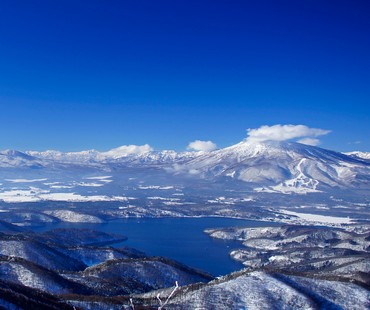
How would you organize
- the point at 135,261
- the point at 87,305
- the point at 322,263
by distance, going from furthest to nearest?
the point at 322,263, the point at 135,261, the point at 87,305

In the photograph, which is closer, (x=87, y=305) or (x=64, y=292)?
(x=87, y=305)

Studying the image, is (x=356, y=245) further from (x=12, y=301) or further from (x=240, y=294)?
(x=12, y=301)

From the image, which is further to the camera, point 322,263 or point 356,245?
point 356,245

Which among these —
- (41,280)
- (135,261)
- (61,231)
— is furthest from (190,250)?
(41,280)

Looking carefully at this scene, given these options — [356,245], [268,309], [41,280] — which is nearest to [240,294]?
[268,309]

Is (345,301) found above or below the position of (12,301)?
below

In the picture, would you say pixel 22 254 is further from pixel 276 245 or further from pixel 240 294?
pixel 276 245

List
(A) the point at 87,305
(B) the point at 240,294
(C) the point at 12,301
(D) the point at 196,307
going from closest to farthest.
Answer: (C) the point at 12,301 < (A) the point at 87,305 < (D) the point at 196,307 < (B) the point at 240,294

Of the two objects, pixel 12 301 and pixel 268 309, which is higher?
pixel 12 301

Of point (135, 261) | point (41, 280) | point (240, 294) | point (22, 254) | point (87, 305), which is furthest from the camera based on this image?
point (22, 254)
